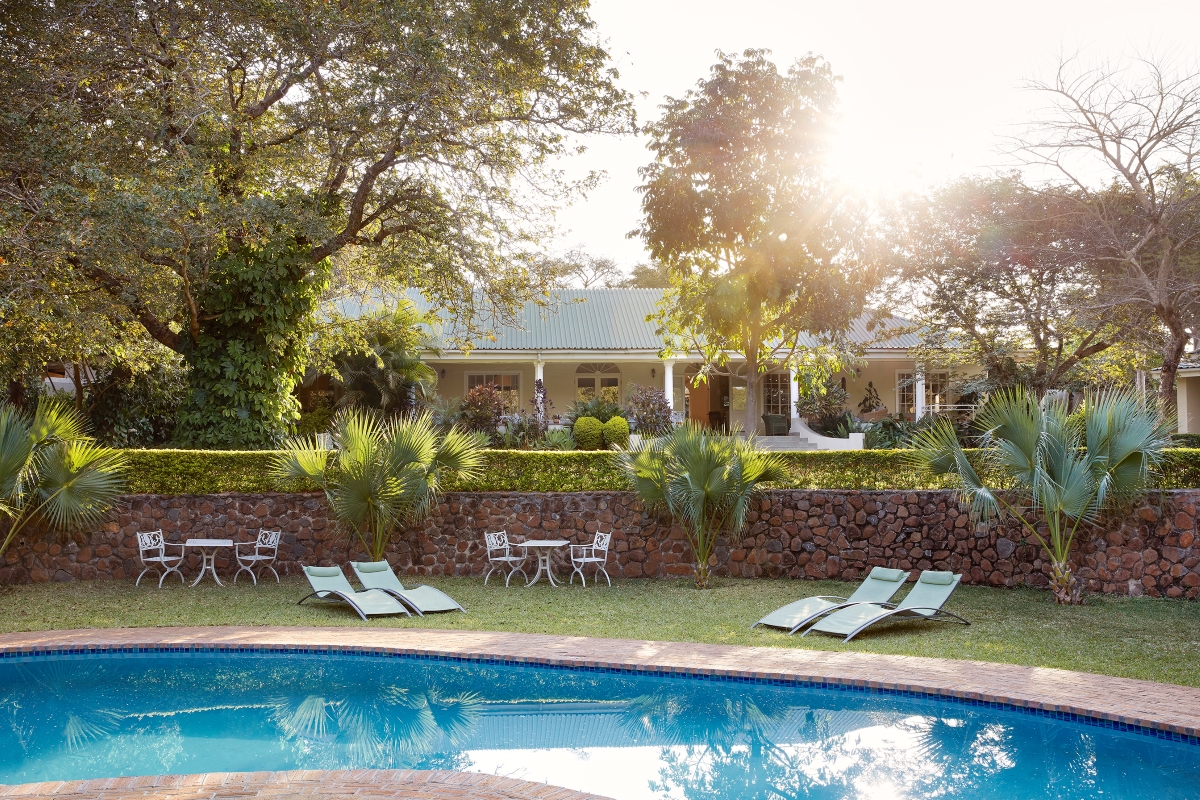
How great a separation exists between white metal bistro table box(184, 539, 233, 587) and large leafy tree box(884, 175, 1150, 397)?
45.9ft

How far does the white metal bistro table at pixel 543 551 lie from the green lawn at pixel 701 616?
193 millimetres

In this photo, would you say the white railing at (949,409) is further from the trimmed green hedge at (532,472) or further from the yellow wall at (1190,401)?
the trimmed green hedge at (532,472)

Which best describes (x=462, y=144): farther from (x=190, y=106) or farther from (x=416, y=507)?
(x=416, y=507)

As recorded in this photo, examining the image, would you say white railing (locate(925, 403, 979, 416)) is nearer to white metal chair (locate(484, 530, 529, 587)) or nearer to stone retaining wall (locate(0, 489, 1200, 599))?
stone retaining wall (locate(0, 489, 1200, 599))

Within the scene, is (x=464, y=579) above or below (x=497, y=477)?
below

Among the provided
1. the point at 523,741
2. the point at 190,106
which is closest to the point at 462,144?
the point at 190,106

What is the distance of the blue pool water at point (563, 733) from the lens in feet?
21.7

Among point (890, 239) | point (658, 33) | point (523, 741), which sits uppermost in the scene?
point (658, 33)

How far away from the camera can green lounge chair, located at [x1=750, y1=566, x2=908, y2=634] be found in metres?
10.4

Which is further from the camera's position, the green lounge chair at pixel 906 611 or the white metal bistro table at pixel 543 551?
the white metal bistro table at pixel 543 551

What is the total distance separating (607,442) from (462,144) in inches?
346

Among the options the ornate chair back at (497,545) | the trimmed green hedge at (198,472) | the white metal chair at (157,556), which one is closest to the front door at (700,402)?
the ornate chair back at (497,545)

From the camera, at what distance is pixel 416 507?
43.0 ft

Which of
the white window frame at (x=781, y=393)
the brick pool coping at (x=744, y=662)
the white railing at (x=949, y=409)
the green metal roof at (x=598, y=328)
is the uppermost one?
the green metal roof at (x=598, y=328)
